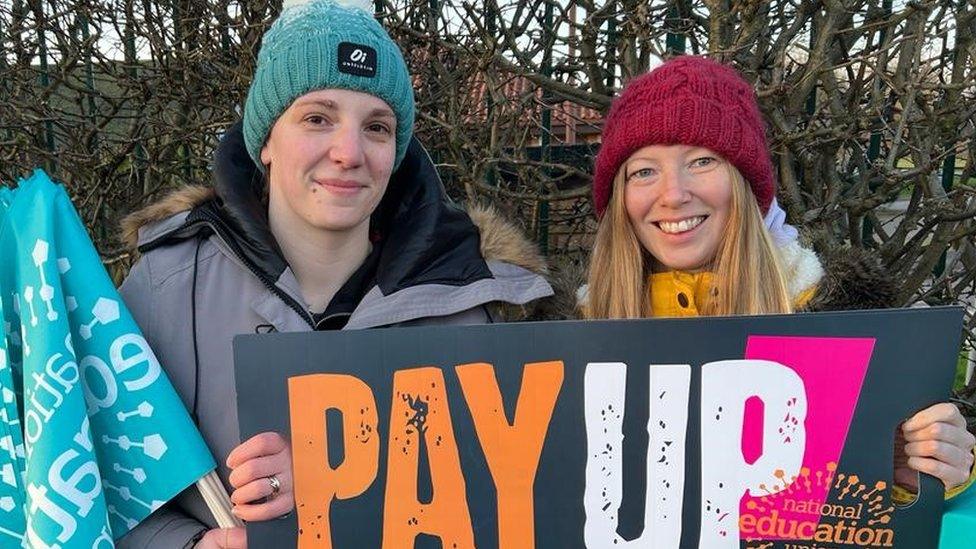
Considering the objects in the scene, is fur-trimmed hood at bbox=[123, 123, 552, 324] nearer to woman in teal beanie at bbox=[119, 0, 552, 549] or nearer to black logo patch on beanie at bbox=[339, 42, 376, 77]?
woman in teal beanie at bbox=[119, 0, 552, 549]

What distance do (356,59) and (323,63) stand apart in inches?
2.9

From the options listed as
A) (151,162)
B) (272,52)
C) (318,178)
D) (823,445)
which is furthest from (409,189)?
(151,162)

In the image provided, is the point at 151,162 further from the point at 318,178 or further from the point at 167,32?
the point at 318,178

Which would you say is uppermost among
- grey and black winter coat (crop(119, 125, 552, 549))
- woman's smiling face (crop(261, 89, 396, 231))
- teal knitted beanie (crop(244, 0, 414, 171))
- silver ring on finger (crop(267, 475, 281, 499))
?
teal knitted beanie (crop(244, 0, 414, 171))

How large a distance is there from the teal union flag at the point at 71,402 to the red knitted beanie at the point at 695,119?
1145 millimetres

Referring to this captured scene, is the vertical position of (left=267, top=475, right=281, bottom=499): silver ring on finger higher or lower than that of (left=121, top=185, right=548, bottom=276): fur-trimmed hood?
lower

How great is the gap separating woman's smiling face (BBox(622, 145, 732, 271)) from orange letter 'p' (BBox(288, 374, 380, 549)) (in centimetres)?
78

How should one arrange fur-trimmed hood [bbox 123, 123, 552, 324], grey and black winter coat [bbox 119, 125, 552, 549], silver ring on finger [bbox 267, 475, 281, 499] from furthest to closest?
fur-trimmed hood [bbox 123, 123, 552, 324]
grey and black winter coat [bbox 119, 125, 552, 549]
silver ring on finger [bbox 267, 475, 281, 499]

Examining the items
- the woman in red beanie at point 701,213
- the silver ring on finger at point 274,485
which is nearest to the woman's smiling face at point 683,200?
the woman in red beanie at point 701,213

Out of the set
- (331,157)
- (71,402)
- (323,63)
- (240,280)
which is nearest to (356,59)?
(323,63)

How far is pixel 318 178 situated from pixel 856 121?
1.84 meters

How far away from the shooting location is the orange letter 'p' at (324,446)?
1.37 metres

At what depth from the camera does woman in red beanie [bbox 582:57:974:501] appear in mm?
1672

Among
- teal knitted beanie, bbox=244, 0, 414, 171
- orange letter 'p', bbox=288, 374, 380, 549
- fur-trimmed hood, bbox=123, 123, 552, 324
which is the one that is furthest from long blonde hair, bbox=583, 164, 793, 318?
orange letter 'p', bbox=288, 374, 380, 549
